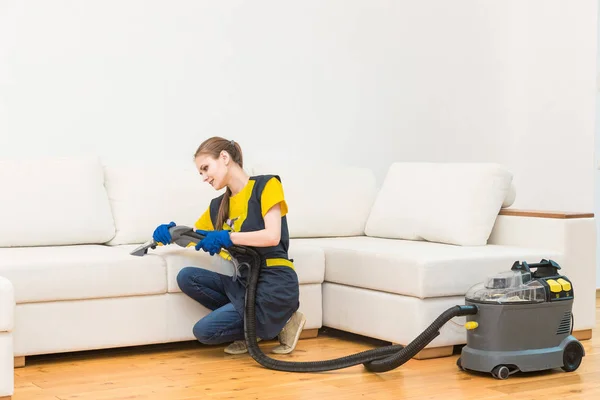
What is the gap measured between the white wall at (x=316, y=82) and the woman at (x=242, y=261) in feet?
3.67

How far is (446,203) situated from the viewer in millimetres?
4055

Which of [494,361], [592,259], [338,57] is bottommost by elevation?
[494,361]

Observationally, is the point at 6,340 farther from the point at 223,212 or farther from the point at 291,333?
the point at 291,333

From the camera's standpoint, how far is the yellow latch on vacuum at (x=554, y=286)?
10.3 ft

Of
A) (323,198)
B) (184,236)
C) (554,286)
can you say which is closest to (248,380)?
(184,236)

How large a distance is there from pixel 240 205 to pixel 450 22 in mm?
2521

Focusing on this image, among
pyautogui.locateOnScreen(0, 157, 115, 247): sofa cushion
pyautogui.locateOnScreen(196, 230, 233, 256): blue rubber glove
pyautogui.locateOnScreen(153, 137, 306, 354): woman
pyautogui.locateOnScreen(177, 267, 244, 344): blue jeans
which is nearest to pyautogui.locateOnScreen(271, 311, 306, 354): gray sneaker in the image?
pyautogui.locateOnScreen(153, 137, 306, 354): woman

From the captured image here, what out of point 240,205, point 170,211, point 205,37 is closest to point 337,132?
point 205,37

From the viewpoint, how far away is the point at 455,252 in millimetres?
3641

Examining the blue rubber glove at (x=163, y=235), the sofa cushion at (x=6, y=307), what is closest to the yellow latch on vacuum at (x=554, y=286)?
the blue rubber glove at (x=163, y=235)

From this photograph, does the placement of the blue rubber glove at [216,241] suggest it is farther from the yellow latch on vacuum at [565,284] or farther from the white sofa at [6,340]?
the yellow latch on vacuum at [565,284]

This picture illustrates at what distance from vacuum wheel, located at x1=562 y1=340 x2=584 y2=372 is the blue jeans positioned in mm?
1220

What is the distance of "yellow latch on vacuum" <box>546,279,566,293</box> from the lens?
124 inches

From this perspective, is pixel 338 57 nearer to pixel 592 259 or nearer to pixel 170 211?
pixel 170 211
